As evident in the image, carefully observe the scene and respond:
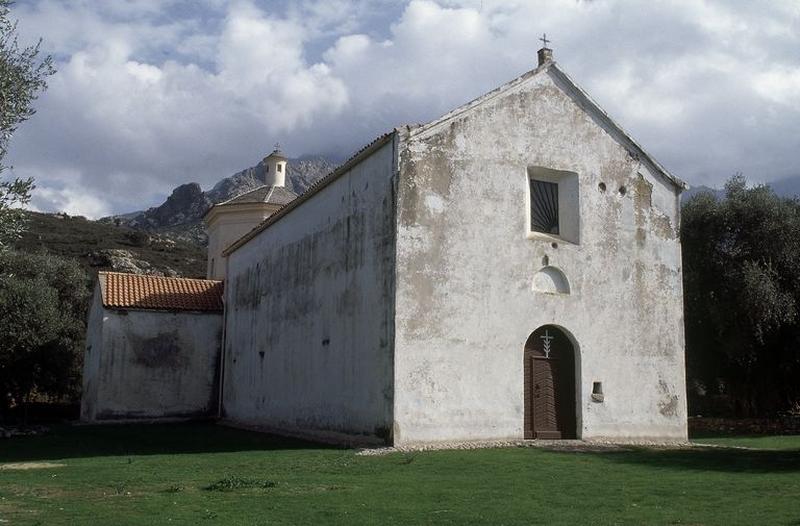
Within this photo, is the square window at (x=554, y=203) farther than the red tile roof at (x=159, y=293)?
No

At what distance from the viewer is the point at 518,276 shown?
1814cm

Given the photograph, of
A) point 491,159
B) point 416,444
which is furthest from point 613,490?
point 491,159

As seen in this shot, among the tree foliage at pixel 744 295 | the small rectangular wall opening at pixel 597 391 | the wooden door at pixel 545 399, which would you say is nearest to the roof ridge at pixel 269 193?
the tree foliage at pixel 744 295

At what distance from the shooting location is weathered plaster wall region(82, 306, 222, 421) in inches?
1095

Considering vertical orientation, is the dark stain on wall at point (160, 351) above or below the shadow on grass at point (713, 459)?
above

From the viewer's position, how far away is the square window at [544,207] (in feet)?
63.1

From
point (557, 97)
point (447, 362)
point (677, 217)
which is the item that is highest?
point (557, 97)

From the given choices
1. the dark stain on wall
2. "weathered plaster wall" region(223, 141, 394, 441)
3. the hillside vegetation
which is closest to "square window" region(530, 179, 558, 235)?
"weathered plaster wall" region(223, 141, 394, 441)

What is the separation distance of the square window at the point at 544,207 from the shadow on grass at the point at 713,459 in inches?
228

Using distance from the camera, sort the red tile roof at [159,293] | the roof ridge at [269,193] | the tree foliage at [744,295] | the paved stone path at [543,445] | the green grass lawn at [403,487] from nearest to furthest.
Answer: the green grass lawn at [403,487] → the paved stone path at [543,445] → the tree foliage at [744,295] → the red tile roof at [159,293] → the roof ridge at [269,193]

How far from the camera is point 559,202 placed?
19719 mm

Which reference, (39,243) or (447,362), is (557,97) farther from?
(39,243)

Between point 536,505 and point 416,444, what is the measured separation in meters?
6.95

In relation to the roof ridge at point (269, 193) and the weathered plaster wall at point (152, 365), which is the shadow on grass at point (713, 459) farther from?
the roof ridge at point (269, 193)
